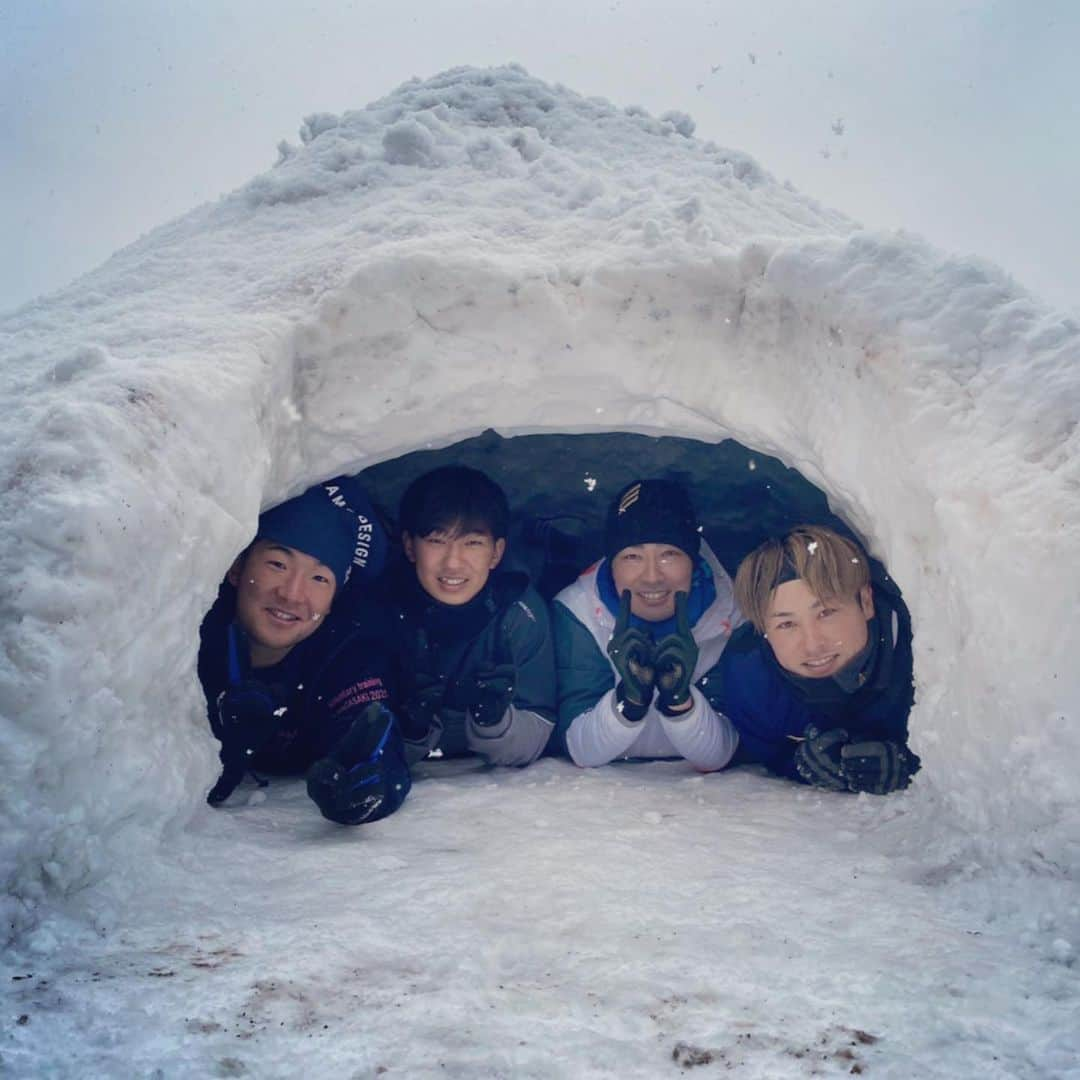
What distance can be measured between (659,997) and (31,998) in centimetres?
89

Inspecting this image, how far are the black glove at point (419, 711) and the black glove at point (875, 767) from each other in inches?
56.0

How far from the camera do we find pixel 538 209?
2.64m

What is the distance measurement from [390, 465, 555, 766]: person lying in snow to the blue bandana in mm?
316

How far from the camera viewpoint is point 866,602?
2457 mm

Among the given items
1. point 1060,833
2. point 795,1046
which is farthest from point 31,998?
point 1060,833

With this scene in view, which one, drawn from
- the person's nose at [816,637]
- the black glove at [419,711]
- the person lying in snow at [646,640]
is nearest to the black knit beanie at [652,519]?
the person lying in snow at [646,640]

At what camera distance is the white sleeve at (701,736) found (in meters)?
2.71

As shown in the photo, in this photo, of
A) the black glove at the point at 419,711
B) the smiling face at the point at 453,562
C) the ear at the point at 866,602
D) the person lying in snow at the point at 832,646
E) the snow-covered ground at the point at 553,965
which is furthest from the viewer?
the smiling face at the point at 453,562

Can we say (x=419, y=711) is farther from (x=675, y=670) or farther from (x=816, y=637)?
(x=816, y=637)

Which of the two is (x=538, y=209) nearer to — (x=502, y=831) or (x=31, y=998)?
(x=502, y=831)

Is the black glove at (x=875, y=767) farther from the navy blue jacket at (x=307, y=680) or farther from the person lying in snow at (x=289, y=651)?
the navy blue jacket at (x=307, y=680)

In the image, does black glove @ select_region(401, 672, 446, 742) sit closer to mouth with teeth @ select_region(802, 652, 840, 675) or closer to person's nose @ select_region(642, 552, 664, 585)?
person's nose @ select_region(642, 552, 664, 585)

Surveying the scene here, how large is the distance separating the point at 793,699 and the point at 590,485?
2035 millimetres

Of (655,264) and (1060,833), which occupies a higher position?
(655,264)
